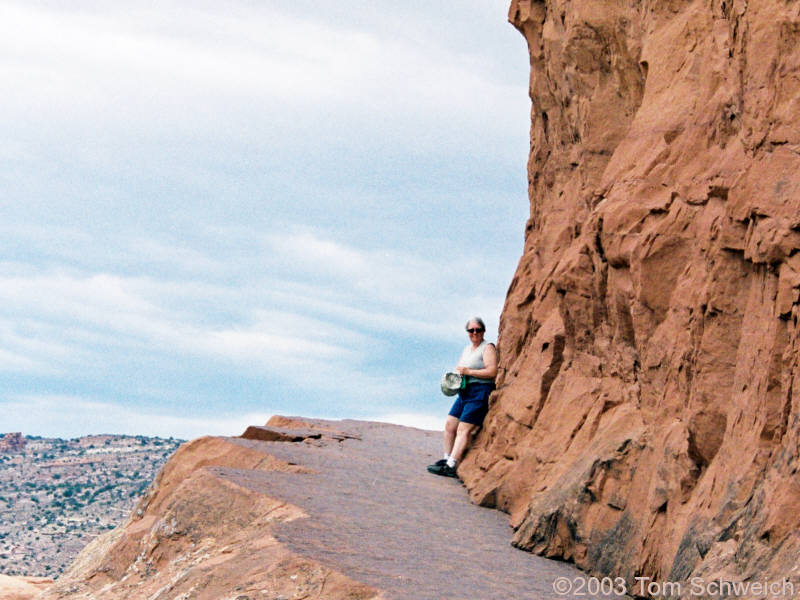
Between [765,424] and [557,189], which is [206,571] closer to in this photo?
[765,424]

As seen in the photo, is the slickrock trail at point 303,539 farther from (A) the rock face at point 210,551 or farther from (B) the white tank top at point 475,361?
(B) the white tank top at point 475,361

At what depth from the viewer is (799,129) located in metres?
7.35

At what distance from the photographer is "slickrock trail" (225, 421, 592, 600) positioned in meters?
8.35

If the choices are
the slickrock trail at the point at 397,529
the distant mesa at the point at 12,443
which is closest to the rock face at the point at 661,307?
the slickrock trail at the point at 397,529

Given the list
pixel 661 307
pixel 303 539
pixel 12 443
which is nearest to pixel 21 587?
pixel 303 539

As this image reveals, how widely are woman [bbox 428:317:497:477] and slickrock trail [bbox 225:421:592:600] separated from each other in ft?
1.62

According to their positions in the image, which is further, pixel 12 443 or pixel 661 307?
pixel 12 443

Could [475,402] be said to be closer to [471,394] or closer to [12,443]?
[471,394]

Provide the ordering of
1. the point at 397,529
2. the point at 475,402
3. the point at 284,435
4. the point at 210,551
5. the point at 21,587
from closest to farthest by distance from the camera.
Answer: the point at 210,551
the point at 397,529
the point at 475,402
the point at 284,435
the point at 21,587

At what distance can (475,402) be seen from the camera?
1524cm

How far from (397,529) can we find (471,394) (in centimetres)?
505

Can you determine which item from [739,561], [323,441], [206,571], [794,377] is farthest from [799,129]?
[323,441]

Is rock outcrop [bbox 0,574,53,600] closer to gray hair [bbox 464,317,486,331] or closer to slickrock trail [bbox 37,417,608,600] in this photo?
slickrock trail [bbox 37,417,608,600]

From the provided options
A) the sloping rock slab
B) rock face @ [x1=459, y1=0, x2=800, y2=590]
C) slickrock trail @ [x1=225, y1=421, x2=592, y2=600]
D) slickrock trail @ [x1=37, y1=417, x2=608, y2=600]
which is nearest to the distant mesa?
the sloping rock slab
